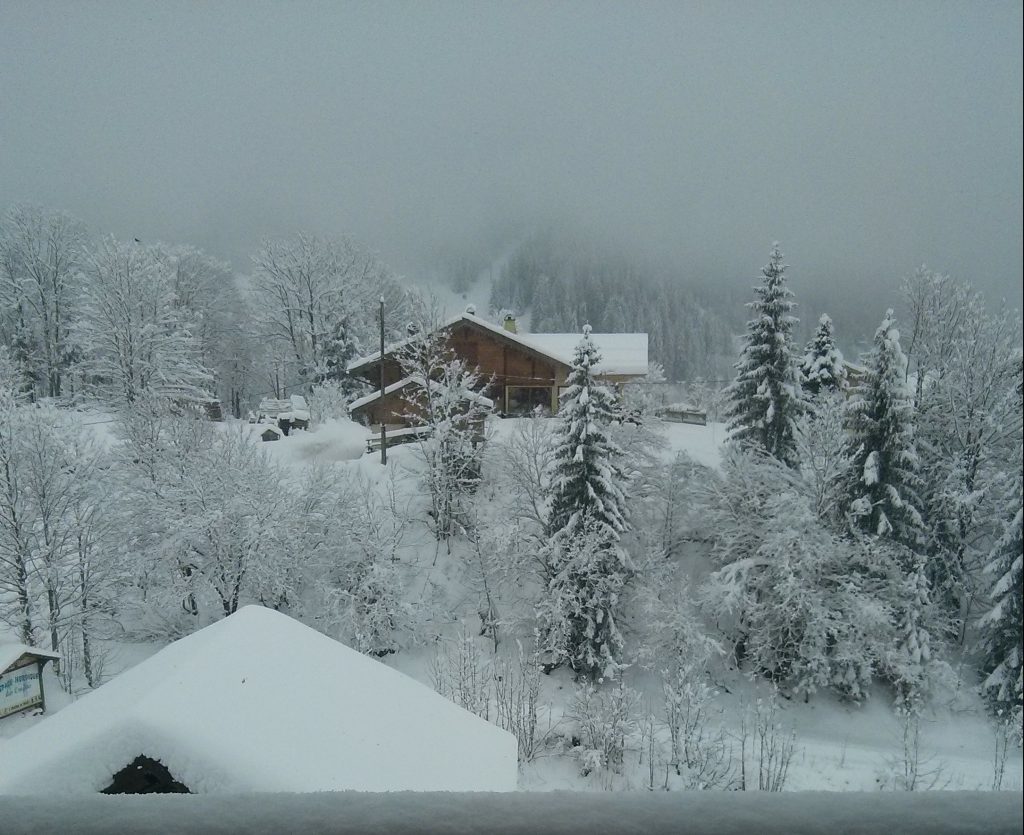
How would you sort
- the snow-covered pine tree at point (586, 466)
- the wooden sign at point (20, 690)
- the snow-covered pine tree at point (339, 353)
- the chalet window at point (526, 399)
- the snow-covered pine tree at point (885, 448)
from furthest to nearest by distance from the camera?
the chalet window at point (526, 399), the snow-covered pine tree at point (586, 466), the snow-covered pine tree at point (885, 448), the snow-covered pine tree at point (339, 353), the wooden sign at point (20, 690)

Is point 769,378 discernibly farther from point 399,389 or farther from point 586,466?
point 399,389

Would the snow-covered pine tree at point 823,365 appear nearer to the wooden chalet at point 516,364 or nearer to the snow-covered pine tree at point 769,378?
the snow-covered pine tree at point 769,378

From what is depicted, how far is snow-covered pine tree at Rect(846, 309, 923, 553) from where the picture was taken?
4371 mm

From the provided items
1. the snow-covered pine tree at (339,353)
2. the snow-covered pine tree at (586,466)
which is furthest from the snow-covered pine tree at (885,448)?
the snow-covered pine tree at (339,353)

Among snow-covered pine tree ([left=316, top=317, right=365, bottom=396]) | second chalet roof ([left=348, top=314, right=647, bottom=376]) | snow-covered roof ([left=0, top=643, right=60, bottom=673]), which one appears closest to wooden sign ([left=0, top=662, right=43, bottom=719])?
snow-covered roof ([left=0, top=643, right=60, bottom=673])

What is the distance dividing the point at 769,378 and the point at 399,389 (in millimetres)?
4080

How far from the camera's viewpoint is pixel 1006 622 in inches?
135

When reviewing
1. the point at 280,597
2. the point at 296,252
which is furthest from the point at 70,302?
the point at 280,597

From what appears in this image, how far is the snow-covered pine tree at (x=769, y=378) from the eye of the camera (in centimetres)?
407

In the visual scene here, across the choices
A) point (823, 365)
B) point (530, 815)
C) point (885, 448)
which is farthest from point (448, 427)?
point (530, 815)

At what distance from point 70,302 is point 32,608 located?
285cm

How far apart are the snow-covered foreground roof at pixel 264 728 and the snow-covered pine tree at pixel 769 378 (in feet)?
10.8

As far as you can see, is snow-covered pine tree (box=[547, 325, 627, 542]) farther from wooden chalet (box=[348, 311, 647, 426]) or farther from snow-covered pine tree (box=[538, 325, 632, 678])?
wooden chalet (box=[348, 311, 647, 426])

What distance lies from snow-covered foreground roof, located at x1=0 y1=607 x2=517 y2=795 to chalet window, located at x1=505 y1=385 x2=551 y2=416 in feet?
17.9
